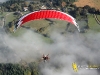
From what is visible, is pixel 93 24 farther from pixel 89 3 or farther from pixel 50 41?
pixel 89 3

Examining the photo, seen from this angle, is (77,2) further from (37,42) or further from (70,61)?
(70,61)

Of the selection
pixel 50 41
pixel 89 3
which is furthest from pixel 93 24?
pixel 89 3

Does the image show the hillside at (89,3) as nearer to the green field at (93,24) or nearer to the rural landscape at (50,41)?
the rural landscape at (50,41)

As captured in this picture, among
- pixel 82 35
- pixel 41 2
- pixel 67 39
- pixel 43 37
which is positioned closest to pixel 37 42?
pixel 43 37

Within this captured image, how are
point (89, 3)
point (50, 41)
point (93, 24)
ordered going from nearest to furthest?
point (50, 41)
point (93, 24)
point (89, 3)

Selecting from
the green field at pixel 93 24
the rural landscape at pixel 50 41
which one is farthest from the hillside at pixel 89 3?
the green field at pixel 93 24

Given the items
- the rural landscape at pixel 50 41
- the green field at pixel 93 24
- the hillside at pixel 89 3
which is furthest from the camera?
the hillside at pixel 89 3

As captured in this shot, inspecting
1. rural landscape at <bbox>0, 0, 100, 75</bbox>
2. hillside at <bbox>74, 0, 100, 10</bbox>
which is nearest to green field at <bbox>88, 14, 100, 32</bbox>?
rural landscape at <bbox>0, 0, 100, 75</bbox>

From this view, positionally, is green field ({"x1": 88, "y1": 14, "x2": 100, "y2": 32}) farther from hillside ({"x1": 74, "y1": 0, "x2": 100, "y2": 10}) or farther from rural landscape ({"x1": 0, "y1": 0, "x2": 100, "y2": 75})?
hillside ({"x1": 74, "y1": 0, "x2": 100, "y2": 10})

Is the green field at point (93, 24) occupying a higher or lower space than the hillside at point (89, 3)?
lower
